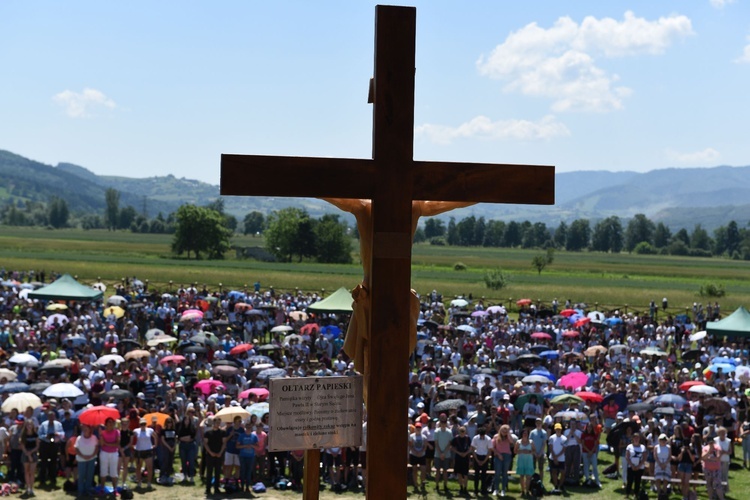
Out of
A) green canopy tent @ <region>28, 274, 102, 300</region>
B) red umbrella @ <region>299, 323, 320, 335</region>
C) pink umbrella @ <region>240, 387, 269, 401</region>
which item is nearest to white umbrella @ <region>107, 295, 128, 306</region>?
green canopy tent @ <region>28, 274, 102, 300</region>

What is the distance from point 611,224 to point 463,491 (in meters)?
176

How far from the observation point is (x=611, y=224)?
7313 inches

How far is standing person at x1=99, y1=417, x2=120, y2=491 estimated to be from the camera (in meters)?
14.0

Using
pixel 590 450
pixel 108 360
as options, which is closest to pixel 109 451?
pixel 108 360

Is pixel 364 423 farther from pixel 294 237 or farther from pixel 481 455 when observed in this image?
pixel 294 237

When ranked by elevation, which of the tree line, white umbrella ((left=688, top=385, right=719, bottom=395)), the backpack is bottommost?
the backpack

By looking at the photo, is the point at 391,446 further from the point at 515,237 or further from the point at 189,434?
the point at 515,237

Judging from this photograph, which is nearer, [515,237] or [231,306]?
[231,306]

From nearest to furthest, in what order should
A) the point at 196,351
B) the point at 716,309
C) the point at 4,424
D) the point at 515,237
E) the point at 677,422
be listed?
the point at 4,424 → the point at 677,422 → the point at 196,351 → the point at 716,309 → the point at 515,237

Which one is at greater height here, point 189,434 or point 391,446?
point 391,446

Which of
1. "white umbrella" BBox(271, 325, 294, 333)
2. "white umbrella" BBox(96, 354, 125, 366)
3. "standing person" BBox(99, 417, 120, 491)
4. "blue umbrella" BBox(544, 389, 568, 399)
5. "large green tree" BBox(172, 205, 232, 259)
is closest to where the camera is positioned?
"standing person" BBox(99, 417, 120, 491)

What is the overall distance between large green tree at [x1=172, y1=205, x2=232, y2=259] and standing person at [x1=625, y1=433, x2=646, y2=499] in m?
82.7

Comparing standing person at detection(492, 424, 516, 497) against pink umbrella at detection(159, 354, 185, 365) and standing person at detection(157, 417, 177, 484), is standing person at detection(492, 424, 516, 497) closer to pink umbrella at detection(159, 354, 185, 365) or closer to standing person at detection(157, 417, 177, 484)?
standing person at detection(157, 417, 177, 484)

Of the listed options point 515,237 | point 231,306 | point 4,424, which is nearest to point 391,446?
point 4,424
